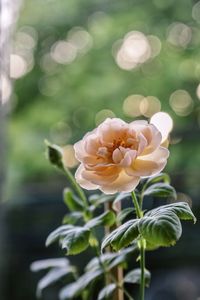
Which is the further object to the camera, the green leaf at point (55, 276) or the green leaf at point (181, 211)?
the green leaf at point (55, 276)

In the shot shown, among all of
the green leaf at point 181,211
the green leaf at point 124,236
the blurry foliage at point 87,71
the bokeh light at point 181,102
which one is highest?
the green leaf at point 124,236

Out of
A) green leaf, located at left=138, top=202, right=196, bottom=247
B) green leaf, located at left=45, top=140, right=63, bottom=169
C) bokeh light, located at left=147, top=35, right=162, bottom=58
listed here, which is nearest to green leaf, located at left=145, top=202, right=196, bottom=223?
green leaf, located at left=138, top=202, right=196, bottom=247

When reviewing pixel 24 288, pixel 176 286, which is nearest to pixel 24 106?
pixel 24 288

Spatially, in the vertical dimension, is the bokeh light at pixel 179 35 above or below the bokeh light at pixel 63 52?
below

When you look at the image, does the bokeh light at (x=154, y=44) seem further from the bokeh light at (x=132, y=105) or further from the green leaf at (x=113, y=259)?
the green leaf at (x=113, y=259)

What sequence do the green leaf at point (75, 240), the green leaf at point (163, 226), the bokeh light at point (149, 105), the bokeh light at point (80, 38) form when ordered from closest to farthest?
the green leaf at point (163, 226) < the green leaf at point (75, 240) < the bokeh light at point (149, 105) < the bokeh light at point (80, 38)

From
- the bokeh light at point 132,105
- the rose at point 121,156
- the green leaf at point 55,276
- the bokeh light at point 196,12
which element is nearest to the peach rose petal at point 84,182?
the rose at point 121,156

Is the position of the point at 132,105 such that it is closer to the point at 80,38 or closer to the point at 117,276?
the point at 80,38

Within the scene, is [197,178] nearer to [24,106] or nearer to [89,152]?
[24,106]
